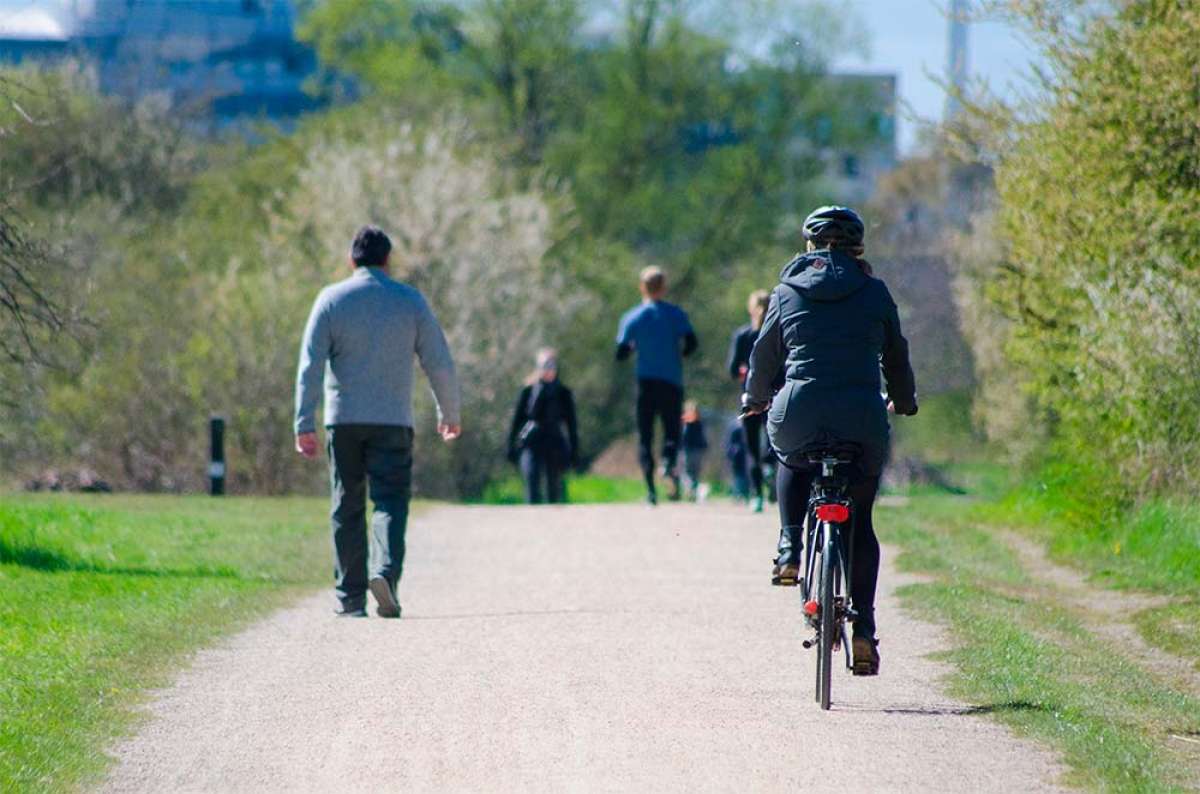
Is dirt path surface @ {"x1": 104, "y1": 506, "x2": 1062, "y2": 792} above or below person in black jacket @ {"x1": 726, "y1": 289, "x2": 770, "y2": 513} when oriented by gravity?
below

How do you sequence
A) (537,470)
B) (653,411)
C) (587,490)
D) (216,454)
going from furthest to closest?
(587,490), (216,454), (537,470), (653,411)

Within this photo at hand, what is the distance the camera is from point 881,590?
13.2 metres

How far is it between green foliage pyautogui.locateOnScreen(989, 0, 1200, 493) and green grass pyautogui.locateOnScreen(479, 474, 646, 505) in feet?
65.7

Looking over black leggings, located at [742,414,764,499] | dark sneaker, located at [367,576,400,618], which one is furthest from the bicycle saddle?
black leggings, located at [742,414,764,499]

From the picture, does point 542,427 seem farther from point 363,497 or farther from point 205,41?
point 205,41

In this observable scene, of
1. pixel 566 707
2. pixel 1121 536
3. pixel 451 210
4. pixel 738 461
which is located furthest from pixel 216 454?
pixel 566 707

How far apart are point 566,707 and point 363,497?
12.3 ft

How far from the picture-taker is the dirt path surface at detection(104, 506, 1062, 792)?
7.12 m

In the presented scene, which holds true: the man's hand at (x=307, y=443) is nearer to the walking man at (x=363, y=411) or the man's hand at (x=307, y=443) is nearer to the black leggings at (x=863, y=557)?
the walking man at (x=363, y=411)

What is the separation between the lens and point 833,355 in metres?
8.48

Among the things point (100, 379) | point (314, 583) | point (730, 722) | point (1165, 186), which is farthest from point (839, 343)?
point (100, 379)

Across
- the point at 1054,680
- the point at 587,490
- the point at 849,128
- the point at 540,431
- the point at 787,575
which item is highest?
the point at 849,128

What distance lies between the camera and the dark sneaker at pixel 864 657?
8.52 metres

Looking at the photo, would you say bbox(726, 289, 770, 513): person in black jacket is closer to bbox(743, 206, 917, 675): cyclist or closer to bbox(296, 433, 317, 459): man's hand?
bbox(296, 433, 317, 459): man's hand
